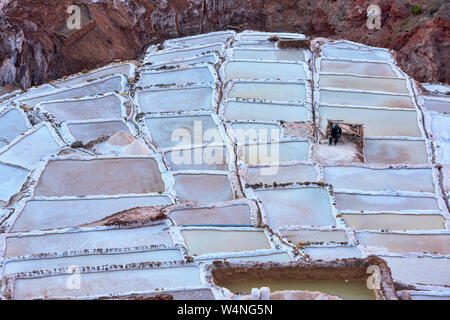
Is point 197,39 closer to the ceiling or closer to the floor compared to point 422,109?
closer to the ceiling

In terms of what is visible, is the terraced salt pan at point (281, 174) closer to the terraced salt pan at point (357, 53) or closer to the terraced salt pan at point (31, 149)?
the terraced salt pan at point (31, 149)

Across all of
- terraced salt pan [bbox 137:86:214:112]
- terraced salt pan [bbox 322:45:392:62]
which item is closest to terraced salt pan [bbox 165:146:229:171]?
terraced salt pan [bbox 137:86:214:112]

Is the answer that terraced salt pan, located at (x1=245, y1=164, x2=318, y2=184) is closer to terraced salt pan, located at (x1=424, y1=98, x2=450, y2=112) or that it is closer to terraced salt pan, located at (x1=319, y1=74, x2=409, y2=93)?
terraced salt pan, located at (x1=319, y1=74, x2=409, y2=93)

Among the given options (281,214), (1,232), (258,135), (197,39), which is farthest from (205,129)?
(197,39)

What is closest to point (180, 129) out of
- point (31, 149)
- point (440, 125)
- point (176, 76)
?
point (176, 76)

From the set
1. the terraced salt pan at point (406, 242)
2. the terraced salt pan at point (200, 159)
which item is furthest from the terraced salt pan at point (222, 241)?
the terraced salt pan at point (200, 159)

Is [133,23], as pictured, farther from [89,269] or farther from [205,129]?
[89,269]

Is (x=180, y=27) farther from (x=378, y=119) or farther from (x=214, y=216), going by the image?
(x=214, y=216)
